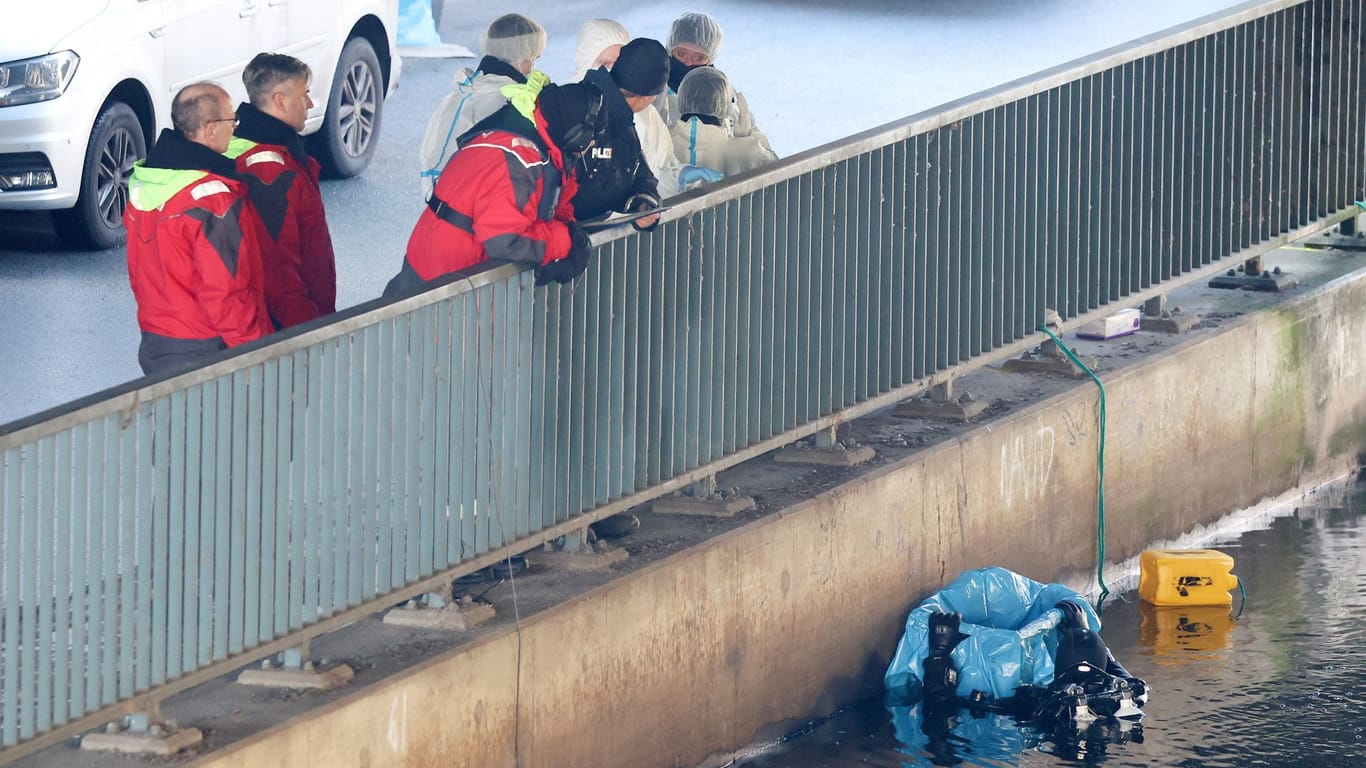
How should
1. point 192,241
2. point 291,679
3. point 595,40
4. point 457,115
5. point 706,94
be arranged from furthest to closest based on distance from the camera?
1. point 595,40
2. point 706,94
3. point 457,115
4. point 192,241
5. point 291,679

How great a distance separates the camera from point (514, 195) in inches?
290

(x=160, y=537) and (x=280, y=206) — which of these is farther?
(x=280, y=206)

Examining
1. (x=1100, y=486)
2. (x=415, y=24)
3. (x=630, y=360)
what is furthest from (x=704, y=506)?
(x=415, y=24)

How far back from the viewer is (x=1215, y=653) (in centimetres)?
987

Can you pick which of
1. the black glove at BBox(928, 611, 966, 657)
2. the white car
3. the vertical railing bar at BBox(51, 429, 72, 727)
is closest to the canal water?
the black glove at BBox(928, 611, 966, 657)

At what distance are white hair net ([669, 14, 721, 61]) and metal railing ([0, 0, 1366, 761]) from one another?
1352 millimetres

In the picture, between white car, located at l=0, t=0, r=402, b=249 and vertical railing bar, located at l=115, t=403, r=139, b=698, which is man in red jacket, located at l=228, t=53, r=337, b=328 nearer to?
vertical railing bar, located at l=115, t=403, r=139, b=698

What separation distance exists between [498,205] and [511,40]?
4.92 ft

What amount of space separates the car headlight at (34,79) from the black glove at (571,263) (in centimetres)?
595

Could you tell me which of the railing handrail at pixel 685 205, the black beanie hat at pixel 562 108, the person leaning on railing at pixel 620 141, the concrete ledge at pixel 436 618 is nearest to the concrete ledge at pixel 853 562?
the concrete ledge at pixel 436 618

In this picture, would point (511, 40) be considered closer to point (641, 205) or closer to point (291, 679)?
point (641, 205)

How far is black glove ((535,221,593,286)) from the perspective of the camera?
7387 millimetres

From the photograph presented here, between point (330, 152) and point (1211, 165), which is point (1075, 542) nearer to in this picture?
point (1211, 165)

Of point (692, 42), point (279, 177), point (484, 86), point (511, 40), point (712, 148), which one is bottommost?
point (712, 148)
